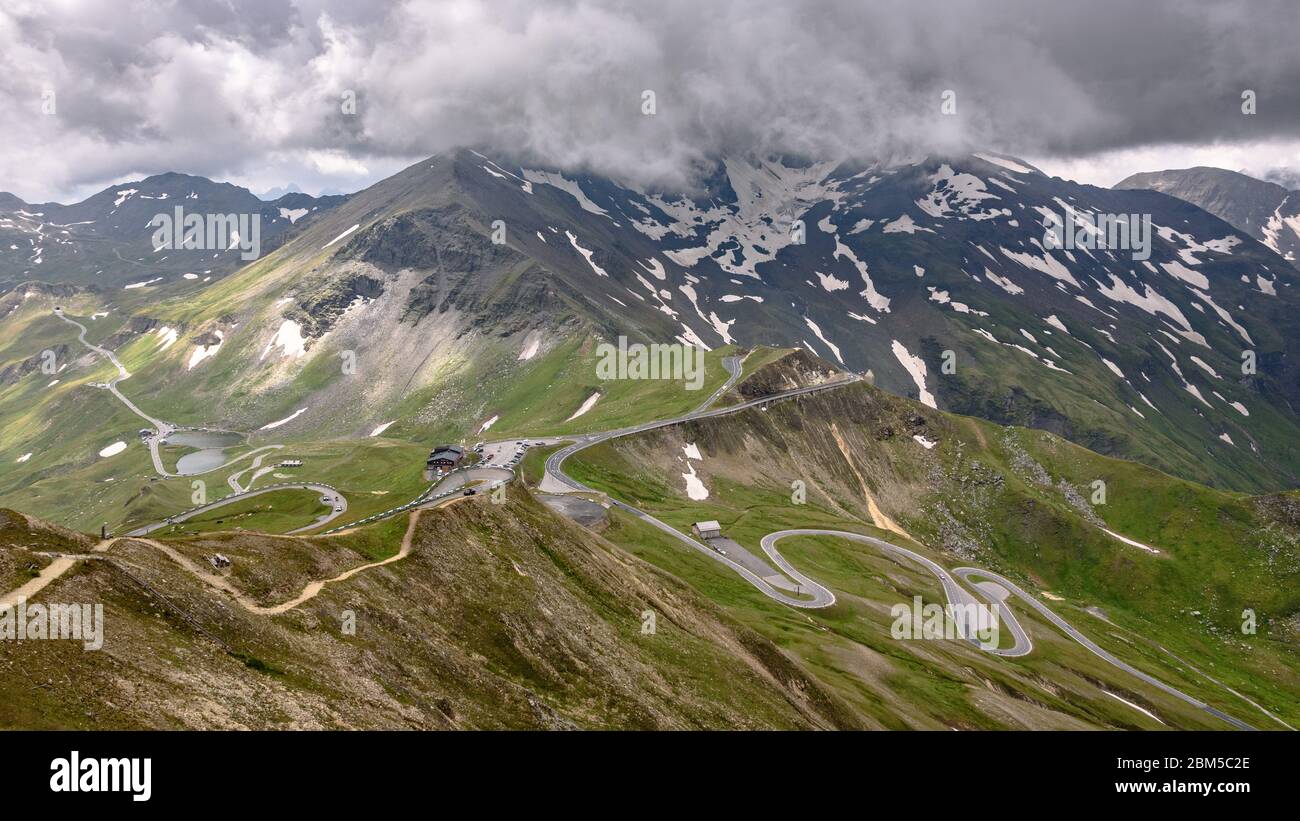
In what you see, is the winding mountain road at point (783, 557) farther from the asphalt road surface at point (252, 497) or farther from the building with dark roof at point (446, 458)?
the building with dark roof at point (446, 458)

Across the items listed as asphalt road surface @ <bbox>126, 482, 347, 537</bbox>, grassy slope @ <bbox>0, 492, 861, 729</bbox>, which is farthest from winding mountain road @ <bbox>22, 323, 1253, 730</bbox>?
grassy slope @ <bbox>0, 492, 861, 729</bbox>

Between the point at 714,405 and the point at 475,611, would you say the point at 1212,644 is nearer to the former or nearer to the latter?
the point at 714,405

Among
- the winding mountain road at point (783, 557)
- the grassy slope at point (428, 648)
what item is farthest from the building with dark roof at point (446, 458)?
the grassy slope at point (428, 648)

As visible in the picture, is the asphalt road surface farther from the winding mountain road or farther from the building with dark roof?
the building with dark roof

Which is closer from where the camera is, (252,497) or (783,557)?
(252,497)

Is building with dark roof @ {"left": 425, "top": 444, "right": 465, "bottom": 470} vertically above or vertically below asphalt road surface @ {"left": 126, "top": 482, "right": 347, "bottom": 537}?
above

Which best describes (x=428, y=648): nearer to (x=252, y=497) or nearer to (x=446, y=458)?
(x=446, y=458)

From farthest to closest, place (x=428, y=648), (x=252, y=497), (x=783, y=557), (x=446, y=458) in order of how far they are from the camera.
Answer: (x=446, y=458)
(x=783, y=557)
(x=252, y=497)
(x=428, y=648)

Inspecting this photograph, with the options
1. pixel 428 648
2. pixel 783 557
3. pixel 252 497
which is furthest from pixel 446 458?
pixel 428 648

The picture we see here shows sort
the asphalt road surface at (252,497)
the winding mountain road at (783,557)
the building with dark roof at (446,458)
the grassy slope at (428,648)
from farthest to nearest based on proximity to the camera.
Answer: the building with dark roof at (446,458) → the winding mountain road at (783,557) → the asphalt road surface at (252,497) → the grassy slope at (428,648)

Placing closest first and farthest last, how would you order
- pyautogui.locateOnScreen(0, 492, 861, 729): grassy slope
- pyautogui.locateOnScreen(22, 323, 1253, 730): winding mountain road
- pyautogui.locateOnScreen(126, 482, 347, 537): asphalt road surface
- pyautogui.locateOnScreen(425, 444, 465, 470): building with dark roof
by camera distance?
pyautogui.locateOnScreen(0, 492, 861, 729): grassy slope < pyautogui.locateOnScreen(126, 482, 347, 537): asphalt road surface < pyautogui.locateOnScreen(22, 323, 1253, 730): winding mountain road < pyautogui.locateOnScreen(425, 444, 465, 470): building with dark roof

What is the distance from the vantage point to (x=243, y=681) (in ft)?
111
